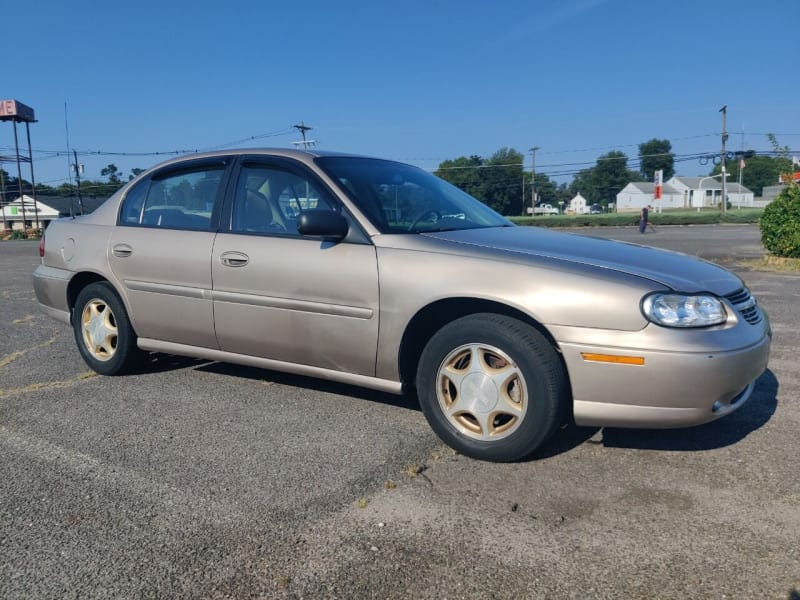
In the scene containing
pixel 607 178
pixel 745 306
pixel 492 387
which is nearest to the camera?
pixel 492 387

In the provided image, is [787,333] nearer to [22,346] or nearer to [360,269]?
[360,269]

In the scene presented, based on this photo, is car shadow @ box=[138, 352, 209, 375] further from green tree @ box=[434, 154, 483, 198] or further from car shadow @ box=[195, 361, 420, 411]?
green tree @ box=[434, 154, 483, 198]

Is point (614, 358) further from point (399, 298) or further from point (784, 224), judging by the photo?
point (784, 224)

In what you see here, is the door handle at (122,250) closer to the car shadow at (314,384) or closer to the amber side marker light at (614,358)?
the car shadow at (314,384)

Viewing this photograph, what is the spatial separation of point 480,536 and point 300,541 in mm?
684

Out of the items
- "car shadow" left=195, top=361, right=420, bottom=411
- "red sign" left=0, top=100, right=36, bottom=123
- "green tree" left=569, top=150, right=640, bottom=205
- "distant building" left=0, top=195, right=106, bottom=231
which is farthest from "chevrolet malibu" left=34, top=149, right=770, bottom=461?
"green tree" left=569, top=150, right=640, bottom=205

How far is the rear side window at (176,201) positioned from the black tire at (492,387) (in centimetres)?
191

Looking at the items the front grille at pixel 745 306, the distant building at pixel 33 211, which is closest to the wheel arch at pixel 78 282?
the front grille at pixel 745 306

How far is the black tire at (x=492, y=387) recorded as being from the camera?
3055 mm

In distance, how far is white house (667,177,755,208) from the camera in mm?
105188

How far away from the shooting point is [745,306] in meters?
3.30

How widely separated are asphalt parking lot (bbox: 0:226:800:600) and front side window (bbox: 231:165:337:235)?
3.71 feet

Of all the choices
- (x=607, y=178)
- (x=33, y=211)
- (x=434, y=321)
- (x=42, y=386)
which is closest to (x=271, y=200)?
(x=434, y=321)

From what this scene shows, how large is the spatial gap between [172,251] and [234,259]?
22.7 inches
